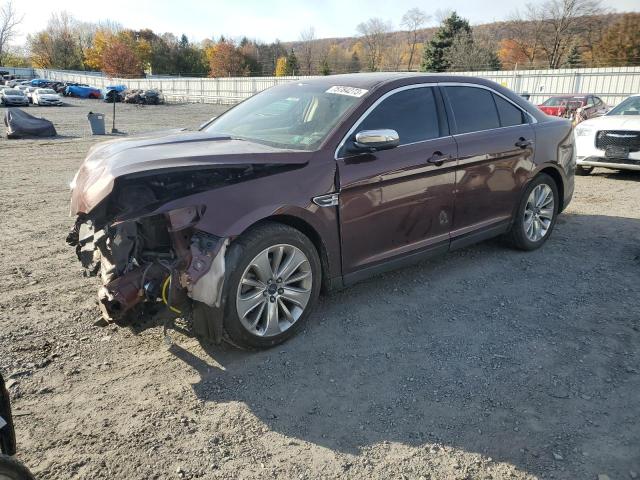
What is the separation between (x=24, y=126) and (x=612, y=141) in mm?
18196

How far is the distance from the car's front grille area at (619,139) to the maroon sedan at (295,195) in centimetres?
493

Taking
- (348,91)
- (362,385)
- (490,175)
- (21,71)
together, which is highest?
(21,71)

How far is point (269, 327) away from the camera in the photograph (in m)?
3.47

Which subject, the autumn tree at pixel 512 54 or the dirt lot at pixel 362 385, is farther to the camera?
the autumn tree at pixel 512 54

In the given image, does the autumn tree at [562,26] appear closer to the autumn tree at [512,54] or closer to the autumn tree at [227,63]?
the autumn tree at [512,54]

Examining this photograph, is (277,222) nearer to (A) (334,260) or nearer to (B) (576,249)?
(A) (334,260)

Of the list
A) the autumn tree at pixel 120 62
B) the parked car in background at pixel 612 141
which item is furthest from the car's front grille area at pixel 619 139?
the autumn tree at pixel 120 62

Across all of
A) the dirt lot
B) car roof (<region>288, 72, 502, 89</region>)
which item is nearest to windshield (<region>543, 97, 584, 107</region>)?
the dirt lot

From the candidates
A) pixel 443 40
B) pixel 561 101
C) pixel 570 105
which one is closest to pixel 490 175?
pixel 570 105

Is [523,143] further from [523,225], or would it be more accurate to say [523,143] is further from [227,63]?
[227,63]

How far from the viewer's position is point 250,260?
325 centimetres

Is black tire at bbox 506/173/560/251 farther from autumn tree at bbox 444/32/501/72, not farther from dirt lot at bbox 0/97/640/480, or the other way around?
autumn tree at bbox 444/32/501/72

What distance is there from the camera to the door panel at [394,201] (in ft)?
12.5

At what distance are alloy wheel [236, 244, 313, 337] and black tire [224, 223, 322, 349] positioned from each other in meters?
0.03
